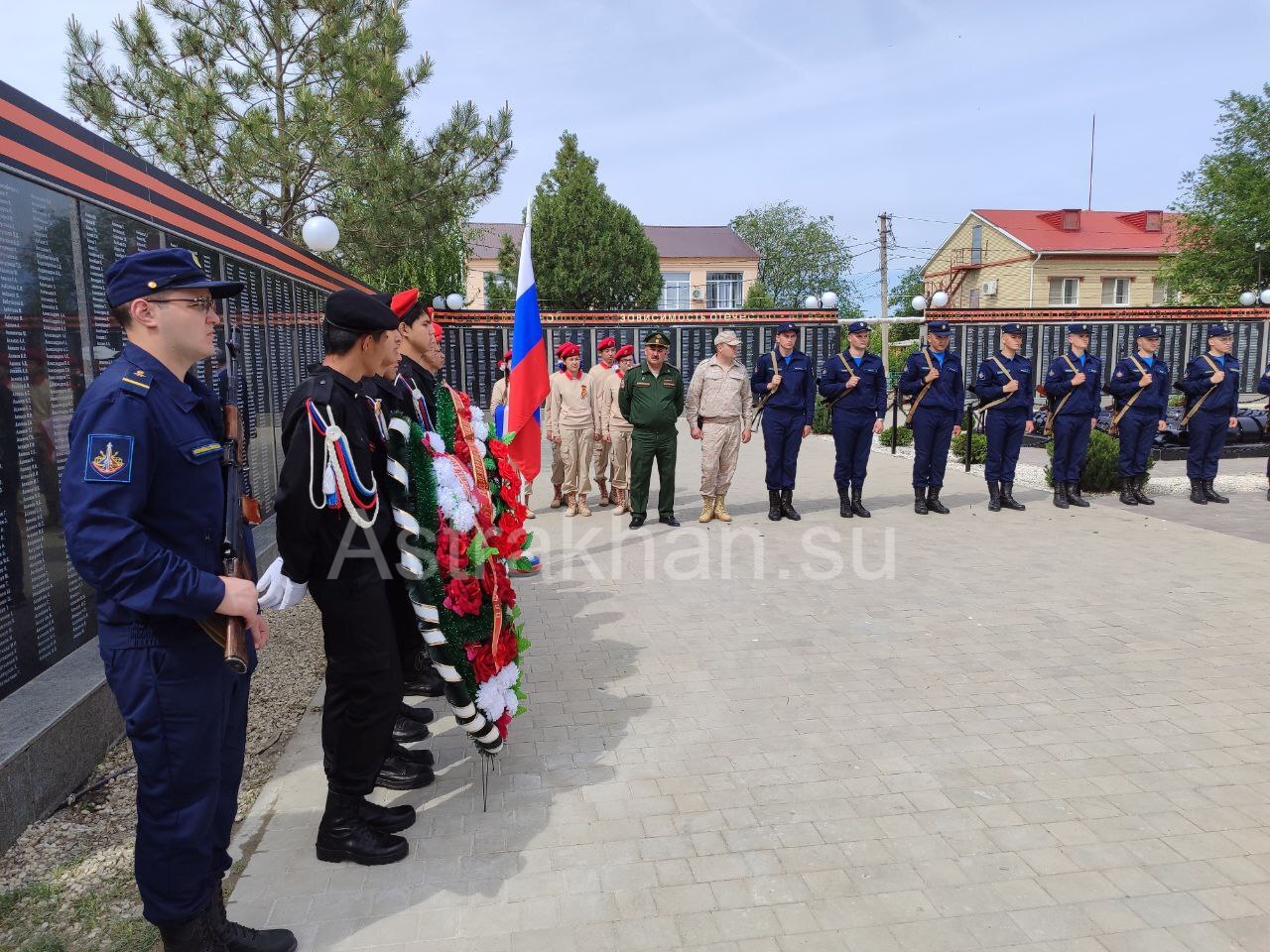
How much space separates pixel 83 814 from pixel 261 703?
1.20m

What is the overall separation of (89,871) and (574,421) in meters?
6.62

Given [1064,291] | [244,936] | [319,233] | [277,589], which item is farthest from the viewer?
[1064,291]

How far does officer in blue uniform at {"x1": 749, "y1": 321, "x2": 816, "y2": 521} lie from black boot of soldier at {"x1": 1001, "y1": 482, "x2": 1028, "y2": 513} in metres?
2.39

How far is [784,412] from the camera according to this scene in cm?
895

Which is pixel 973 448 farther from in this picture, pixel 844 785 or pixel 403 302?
pixel 403 302

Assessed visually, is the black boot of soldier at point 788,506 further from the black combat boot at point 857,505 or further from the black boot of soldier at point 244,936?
the black boot of soldier at point 244,936

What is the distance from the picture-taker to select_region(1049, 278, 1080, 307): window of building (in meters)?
38.1

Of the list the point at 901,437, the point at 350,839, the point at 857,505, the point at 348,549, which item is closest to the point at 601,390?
the point at 857,505

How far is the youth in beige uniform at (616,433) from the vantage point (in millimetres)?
9266

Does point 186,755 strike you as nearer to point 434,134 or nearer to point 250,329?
point 250,329

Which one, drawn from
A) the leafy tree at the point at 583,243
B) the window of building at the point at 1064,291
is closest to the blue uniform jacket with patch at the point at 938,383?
the leafy tree at the point at 583,243

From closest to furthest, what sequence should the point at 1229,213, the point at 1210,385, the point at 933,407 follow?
the point at 933,407
the point at 1210,385
the point at 1229,213

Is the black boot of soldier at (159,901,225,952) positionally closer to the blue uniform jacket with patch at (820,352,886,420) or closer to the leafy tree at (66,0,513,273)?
the blue uniform jacket with patch at (820,352,886,420)

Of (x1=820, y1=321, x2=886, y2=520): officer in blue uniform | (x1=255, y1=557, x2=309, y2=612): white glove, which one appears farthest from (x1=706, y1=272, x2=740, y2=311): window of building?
(x1=255, y1=557, x2=309, y2=612): white glove
